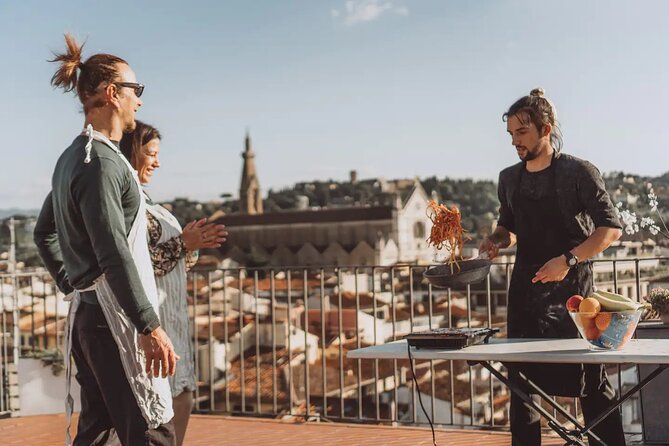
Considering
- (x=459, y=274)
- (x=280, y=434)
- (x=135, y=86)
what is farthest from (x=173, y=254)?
(x=280, y=434)

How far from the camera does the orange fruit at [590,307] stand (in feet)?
8.12

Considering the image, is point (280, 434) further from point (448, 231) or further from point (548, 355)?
point (548, 355)

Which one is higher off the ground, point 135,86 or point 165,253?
point 135,86

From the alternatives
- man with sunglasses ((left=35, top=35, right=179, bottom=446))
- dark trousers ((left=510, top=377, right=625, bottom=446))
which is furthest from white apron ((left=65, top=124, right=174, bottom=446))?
dark trousers ((left=510, top=377, right=625, bottom=446))

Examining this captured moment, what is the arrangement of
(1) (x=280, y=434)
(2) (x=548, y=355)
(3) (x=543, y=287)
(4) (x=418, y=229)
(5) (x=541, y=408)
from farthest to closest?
(4) (x=418, y=229) → (1) (x=280, y=434) → (3) (x=543, y=287) → (5) (x=541, y=408) → (2) (x=548, y=355)

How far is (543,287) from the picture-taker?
2963 millimetres

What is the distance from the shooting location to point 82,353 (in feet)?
7.43

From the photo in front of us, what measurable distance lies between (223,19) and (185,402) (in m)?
62.6

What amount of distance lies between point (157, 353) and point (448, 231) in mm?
1032

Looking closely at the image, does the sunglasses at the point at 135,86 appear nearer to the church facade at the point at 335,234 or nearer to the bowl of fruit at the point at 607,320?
the bowl of fruit at the point at 607,320

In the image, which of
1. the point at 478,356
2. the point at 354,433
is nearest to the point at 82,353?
the point at 478,356

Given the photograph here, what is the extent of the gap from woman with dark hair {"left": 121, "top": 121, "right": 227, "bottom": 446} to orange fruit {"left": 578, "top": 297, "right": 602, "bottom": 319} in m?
1.17

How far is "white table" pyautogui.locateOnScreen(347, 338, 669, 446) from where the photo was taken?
2.33 metres

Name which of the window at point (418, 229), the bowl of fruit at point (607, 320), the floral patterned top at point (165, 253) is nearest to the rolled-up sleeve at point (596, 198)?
the bowl of fruit at point (607, 320)
